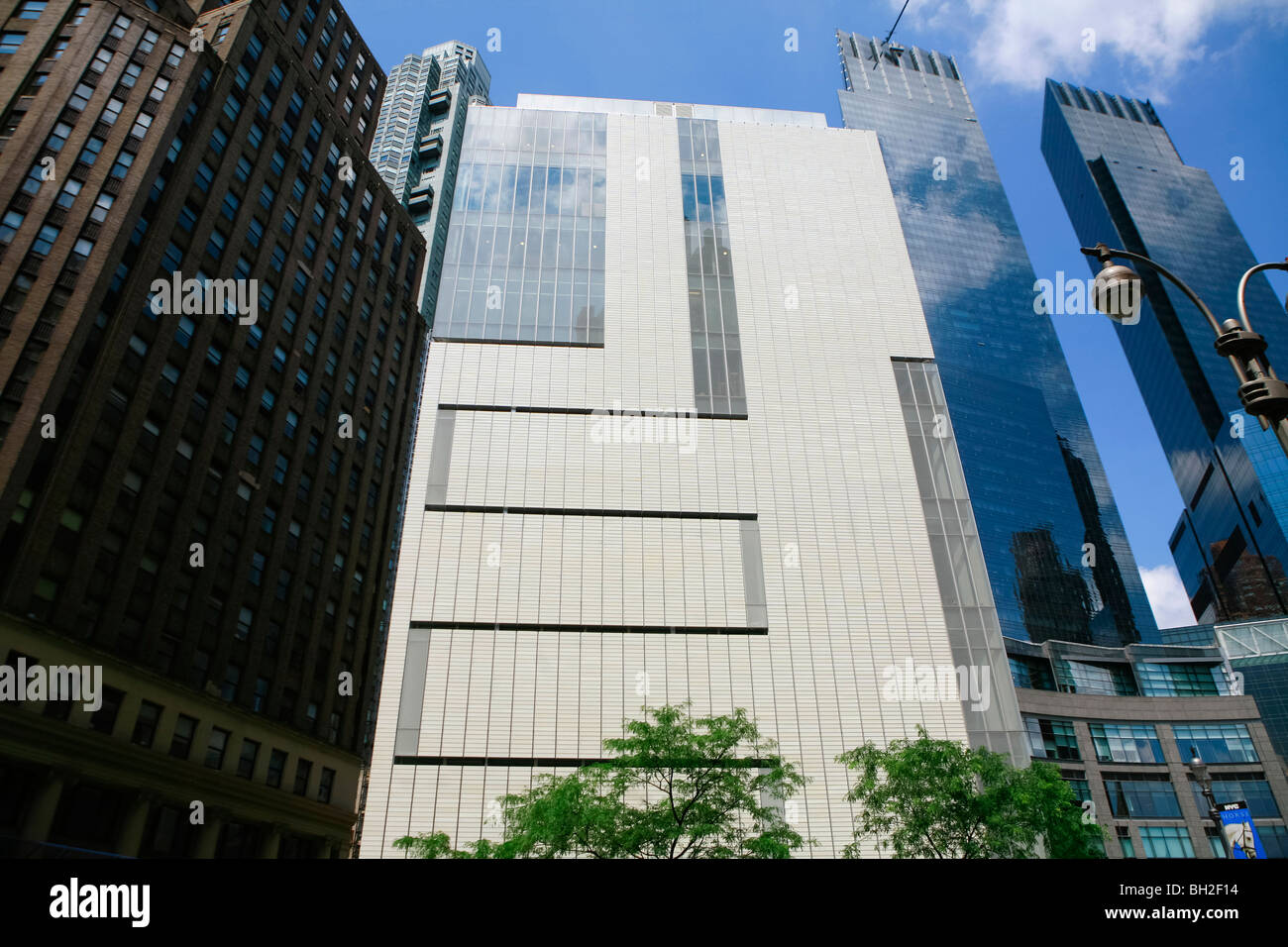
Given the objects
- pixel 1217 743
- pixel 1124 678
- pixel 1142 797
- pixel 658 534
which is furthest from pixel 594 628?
pixel 1217 743

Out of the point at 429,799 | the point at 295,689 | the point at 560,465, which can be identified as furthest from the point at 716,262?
the point at 295,689

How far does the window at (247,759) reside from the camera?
41625 millimetres

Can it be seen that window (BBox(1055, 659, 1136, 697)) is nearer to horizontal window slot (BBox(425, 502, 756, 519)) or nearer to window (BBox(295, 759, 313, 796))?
horizontal window slot (BBox(425, 502, 756, 519))

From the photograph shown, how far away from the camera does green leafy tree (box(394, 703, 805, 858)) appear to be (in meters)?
19.2

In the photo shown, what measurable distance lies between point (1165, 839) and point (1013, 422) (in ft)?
327

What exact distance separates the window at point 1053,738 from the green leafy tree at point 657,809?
62.9 metres

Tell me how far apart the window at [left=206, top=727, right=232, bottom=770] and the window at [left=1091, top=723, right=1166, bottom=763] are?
7561 cm

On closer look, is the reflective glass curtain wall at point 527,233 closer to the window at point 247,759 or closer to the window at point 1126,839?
the window at point 247,759

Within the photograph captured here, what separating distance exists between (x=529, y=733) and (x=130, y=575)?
81.0 feet

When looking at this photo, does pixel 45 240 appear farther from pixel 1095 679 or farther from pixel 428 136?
pixel 428 136

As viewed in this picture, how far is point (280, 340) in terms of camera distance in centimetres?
5353

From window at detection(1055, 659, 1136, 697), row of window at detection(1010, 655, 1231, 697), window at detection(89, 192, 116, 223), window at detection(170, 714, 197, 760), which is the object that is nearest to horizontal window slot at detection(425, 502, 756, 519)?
window at detection(170, 714, 197, 760)
